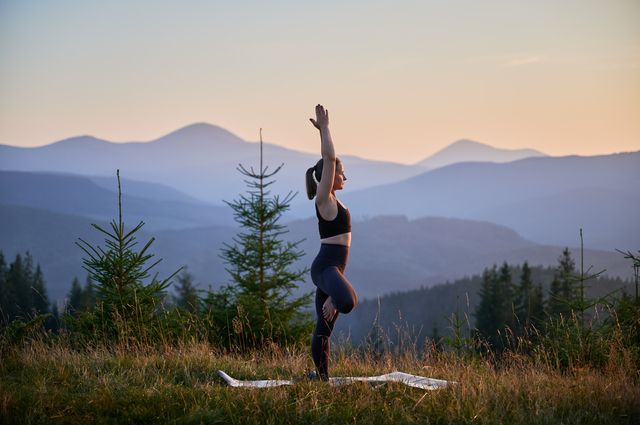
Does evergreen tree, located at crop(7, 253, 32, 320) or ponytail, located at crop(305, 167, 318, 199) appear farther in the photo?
evergreen tree, located at crop(7, 253, 32, 320)

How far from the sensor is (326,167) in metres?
4.38

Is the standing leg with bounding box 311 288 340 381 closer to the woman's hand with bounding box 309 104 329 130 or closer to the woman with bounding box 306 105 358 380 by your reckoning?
the woman with bounding box 306 105 358 380

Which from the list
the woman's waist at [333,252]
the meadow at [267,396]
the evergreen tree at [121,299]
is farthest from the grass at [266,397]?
the evergreen tree at [121,299]

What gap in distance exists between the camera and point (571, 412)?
396 centimetres

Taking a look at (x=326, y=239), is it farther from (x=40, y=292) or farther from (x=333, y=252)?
(x=40, y=292)

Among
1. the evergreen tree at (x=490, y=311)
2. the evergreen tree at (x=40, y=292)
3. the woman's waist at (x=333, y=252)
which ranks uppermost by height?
the woman's waist at (x=333, y=252)

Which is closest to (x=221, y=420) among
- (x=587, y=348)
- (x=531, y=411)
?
(x=531, y=411)

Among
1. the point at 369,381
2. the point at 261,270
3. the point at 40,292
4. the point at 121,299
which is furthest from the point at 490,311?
the point at 369,381

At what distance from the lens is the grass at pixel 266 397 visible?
3756 millimetres

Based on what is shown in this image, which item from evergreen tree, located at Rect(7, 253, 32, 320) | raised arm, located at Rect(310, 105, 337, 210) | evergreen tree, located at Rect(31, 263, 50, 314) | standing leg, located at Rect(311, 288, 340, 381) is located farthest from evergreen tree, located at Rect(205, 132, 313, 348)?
evergreen tree, located at Rect(7, 253, 32, 320)

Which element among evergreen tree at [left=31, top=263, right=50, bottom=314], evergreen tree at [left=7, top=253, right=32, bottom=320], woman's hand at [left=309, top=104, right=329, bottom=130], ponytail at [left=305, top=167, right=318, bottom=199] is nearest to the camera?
woman's hand at [left=309, top=104, right=329, bottom=130]

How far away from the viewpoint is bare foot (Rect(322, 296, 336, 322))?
440 cm

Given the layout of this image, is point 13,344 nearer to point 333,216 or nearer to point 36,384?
point 36,384

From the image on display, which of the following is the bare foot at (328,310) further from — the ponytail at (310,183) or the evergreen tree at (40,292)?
the evergreen tree at (40,292)
